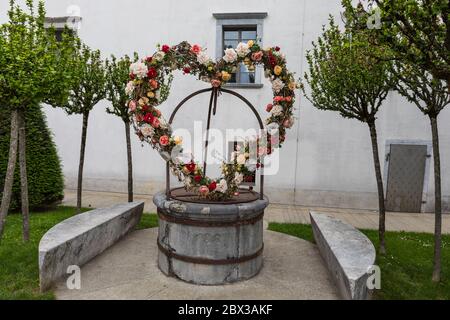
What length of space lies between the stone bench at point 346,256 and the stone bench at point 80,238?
3.51 m

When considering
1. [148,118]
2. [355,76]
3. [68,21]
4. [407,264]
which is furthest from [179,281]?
[68,21]

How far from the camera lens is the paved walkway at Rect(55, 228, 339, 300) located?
4348 mm

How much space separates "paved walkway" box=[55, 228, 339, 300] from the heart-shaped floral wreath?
1.30m

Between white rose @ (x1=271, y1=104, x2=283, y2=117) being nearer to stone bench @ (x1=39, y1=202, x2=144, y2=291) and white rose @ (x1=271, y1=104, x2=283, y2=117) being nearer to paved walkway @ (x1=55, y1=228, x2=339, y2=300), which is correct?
paved walkway @ (x1=55, y1=228, x2=339, y2=300)

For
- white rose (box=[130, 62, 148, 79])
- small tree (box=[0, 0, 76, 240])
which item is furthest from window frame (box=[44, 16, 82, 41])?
white rose (box=[130, 62, 148, 79])

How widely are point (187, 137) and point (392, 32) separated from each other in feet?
26.3

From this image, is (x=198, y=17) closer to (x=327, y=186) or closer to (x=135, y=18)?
(x=135, y=18)

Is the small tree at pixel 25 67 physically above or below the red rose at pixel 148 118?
above

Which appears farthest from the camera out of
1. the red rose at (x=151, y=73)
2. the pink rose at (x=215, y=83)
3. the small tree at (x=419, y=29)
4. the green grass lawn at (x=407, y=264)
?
the pink rose at (x=215, y=83)

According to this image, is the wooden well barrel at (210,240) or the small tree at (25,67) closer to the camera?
the wooden well barrel at (210,240)

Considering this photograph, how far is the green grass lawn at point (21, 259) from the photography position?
4324 millimetres

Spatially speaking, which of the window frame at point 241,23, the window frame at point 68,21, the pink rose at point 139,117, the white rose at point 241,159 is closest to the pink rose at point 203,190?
the white rose at point 241,159

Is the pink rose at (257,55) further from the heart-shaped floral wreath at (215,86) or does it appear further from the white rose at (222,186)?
the white rose at (222,186)
